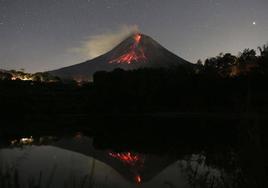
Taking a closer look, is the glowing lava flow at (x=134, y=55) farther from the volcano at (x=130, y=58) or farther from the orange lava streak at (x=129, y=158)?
the orange lava streak at (x=129, y=158)

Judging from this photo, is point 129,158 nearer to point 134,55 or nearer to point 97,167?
point 97,167

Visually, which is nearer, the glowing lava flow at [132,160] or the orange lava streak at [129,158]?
the glowing lava flow at [132,160]

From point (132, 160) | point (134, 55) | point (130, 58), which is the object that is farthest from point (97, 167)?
point (134, 55)

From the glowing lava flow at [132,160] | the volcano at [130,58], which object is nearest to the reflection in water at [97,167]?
the glowing lava flow at [132,160]

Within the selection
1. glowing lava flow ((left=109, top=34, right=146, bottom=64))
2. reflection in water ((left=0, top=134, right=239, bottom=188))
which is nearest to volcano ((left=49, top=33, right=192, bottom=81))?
glowing lava flow ((left=109, top=34, right=146, bottom=64))

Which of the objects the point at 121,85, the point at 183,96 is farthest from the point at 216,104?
the point at 121,85

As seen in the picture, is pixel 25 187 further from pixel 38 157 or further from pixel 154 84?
pixel 154 84
